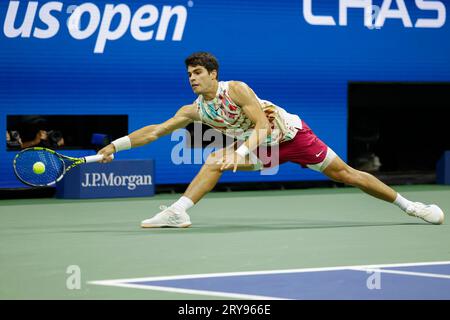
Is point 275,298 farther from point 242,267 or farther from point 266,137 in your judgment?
point 266,137

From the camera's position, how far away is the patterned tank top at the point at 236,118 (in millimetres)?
9086

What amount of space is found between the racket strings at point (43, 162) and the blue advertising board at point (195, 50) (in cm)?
363

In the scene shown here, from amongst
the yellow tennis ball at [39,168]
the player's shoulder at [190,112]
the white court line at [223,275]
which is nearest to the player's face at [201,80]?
the player's shoulder at [190,112]

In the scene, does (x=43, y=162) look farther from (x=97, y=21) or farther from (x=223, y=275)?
(x=97, y=21)

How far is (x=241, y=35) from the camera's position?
13977mm

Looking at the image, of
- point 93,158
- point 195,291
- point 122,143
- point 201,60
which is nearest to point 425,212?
point 201,60

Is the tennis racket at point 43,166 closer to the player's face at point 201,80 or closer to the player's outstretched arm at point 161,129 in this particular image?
the player's outstretched arm at point 161,129

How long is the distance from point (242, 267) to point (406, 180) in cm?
918

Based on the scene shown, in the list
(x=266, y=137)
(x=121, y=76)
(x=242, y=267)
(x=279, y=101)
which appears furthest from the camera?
(x=279, y=101)

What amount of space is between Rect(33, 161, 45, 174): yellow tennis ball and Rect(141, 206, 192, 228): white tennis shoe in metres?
1.08

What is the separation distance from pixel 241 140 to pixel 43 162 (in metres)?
1.90

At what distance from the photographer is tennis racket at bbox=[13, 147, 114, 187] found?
9126 millimetres

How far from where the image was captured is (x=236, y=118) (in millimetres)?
9133

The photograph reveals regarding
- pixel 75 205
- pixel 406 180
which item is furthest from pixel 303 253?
pixel 406 180
